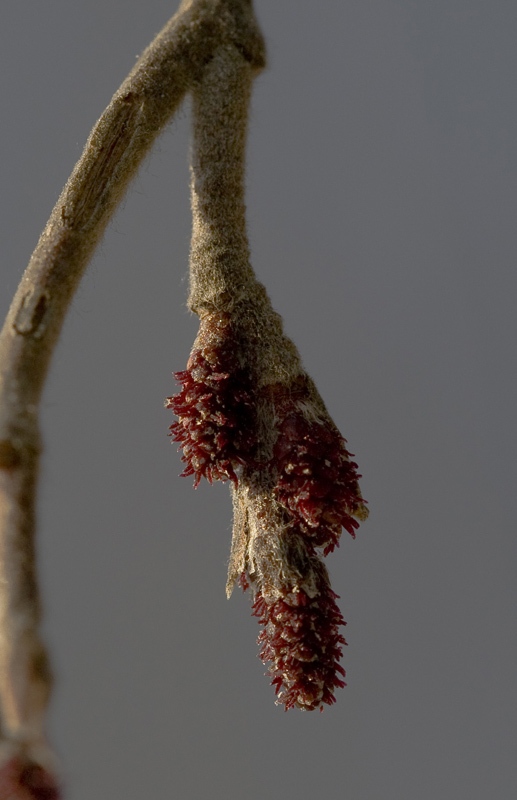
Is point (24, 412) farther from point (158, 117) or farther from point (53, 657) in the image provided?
point (158, 117)

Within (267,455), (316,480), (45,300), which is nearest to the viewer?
(45,300)

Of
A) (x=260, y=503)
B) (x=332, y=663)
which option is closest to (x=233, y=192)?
(x=260, y=503)

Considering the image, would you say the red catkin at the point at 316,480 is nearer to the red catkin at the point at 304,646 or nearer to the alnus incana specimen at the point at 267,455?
the alnus incana specimen at the point at 267,455

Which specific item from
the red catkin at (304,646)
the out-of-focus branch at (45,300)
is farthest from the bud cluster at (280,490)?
the out-of-focus branch at (45,300)

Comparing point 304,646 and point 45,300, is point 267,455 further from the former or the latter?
Result: point 45,300

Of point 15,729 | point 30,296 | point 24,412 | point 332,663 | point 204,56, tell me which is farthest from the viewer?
point 204,56

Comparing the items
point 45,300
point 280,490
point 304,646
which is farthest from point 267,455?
point 45,300
